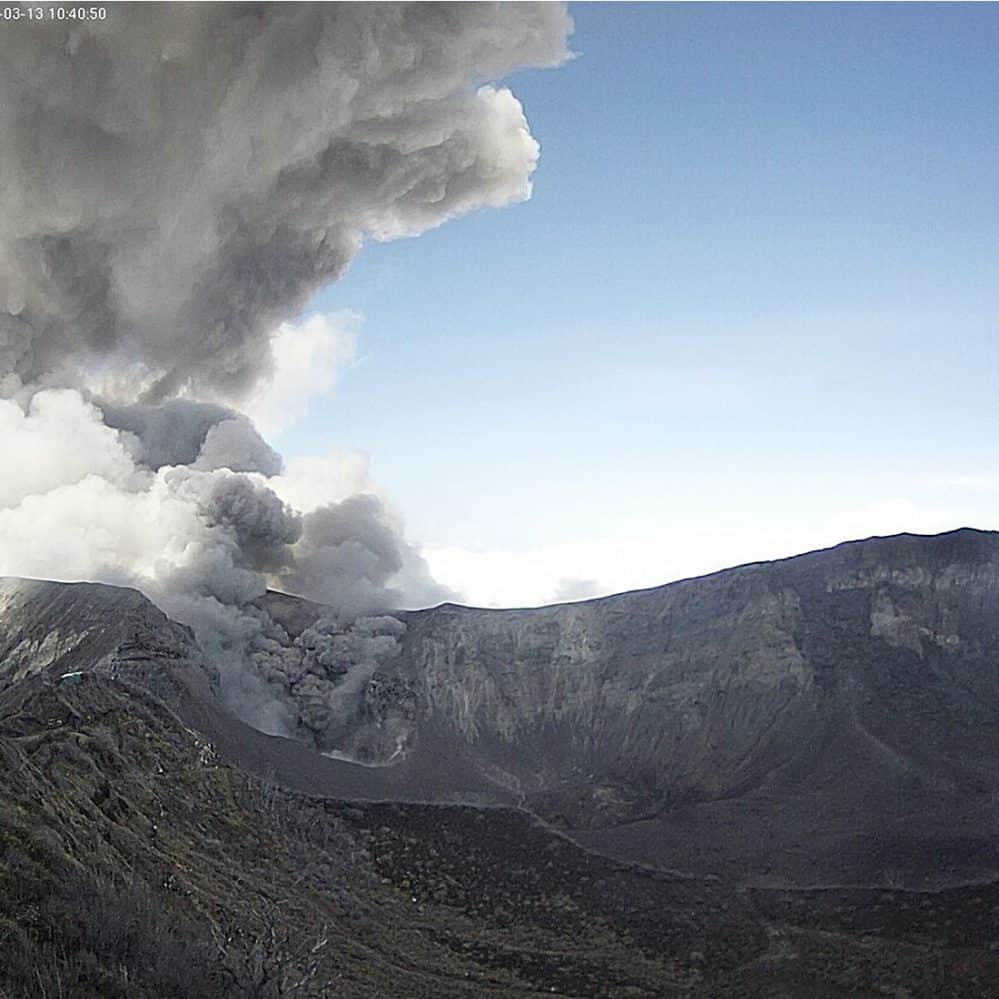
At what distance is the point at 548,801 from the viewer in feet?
184

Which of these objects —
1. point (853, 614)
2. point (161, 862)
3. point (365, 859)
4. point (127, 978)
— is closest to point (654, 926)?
Answer: point (365, 859)

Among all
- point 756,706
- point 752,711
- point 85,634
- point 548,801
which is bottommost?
point 548,801

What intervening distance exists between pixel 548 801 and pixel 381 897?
1409cm

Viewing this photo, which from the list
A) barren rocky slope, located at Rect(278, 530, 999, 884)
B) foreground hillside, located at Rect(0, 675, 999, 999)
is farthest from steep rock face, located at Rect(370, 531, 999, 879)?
foreground hillside, located at Rect(0, 675, 999, 999)

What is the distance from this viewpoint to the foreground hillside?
31.8 m

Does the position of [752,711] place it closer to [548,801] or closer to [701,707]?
[701,707]

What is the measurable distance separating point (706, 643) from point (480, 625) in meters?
14.6

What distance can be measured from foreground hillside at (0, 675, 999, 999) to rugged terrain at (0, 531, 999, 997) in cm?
14

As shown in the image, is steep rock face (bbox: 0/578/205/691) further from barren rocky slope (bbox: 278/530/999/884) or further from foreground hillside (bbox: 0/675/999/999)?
barren rocky slope (bbox: 278/530/999/884)

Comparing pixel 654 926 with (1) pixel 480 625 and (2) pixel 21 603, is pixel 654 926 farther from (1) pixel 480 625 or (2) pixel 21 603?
(2) pixel 21 603

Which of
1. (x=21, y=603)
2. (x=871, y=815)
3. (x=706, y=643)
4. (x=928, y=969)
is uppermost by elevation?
(x=21, y=603)

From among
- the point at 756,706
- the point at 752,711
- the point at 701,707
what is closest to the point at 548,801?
the point at 701,707

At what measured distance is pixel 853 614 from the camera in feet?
219

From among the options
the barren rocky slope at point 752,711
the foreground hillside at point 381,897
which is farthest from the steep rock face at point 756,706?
the foreground hillside at point 381,897
